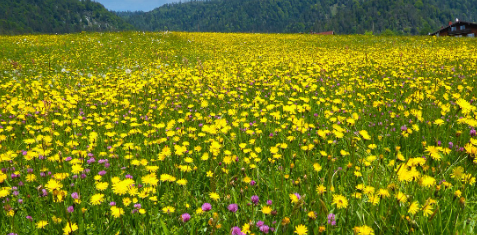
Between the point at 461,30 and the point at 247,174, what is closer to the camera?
the point at 247,174

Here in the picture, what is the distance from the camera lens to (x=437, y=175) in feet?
7.07

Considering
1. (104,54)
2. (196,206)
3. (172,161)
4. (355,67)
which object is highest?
(104,54)

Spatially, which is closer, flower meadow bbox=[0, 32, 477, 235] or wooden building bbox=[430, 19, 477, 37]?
flower meadow bbox=[0, 32, 477, 235]

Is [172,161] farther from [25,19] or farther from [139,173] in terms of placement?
[25,19]

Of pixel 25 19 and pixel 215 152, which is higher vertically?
pixel 25 19

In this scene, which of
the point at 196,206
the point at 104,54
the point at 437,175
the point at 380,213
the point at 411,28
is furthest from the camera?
the point at 411,28

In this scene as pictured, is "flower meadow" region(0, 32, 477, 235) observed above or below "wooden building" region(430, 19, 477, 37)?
below

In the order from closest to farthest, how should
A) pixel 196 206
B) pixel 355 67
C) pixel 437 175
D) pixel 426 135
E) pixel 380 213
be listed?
pixel 380 213, pixel 437 175, pixel 196 206, pixel 426 135, pixel 355 67

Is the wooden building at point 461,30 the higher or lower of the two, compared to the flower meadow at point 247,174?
higher

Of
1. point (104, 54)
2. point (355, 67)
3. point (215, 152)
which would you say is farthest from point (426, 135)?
point (104, 54)

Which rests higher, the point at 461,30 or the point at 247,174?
the point at 461,30

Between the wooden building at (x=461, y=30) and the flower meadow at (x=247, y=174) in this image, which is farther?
the wooden building at (x=461, y=30)

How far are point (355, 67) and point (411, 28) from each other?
660 feet

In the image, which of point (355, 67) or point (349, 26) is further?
point (349, 26)
